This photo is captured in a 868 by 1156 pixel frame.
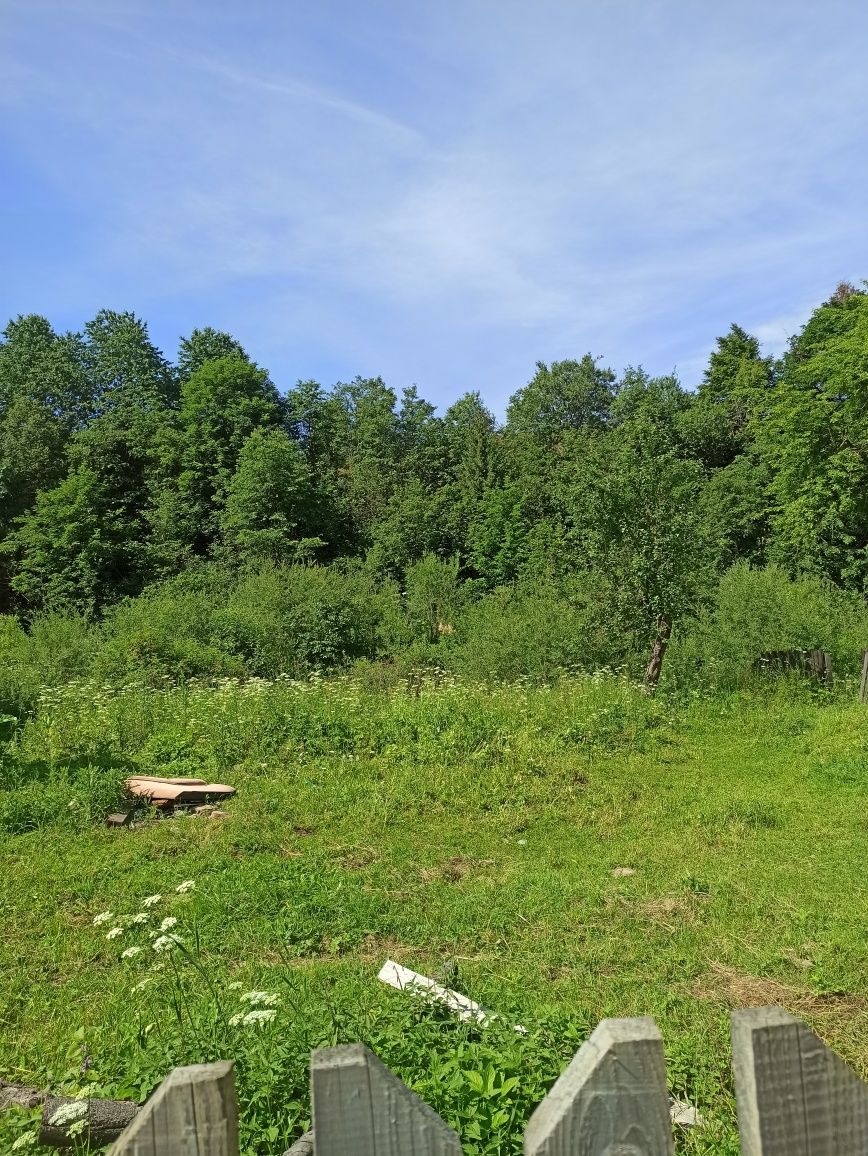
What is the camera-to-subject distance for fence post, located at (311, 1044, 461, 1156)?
3.48 feet

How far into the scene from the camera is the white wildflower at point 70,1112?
224cm

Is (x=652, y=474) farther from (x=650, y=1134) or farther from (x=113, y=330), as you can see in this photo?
(x=113, y=330)

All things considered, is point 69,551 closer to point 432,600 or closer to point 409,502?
point 409,502

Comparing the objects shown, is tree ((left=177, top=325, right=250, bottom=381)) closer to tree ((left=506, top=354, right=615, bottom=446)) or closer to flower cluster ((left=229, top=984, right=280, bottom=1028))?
tree ((left=506, top=354, right=615, bottom=446))

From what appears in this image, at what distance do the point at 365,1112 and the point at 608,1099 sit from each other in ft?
1.06

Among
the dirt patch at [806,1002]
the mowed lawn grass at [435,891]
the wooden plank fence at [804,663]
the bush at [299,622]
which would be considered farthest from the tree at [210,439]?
the dirt patch at [806,1002]

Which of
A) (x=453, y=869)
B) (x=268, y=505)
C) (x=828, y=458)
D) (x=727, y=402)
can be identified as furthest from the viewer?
(x=727, y=402)

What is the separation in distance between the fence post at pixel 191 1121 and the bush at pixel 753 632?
1212 cm

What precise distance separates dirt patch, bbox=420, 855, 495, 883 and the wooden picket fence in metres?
4.66

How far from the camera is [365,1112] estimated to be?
1.08m

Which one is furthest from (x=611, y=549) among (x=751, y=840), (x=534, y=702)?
(x=751, y=840)

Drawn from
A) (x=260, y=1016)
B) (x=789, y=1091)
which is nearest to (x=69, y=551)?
(x=260, y=1016)

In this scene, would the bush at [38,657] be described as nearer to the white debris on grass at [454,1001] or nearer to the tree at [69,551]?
the tree at [69,551]

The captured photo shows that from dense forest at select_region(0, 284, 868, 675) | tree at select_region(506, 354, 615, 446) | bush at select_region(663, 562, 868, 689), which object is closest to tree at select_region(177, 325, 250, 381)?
dense forest at select_region(0, 284, 868, 675)
